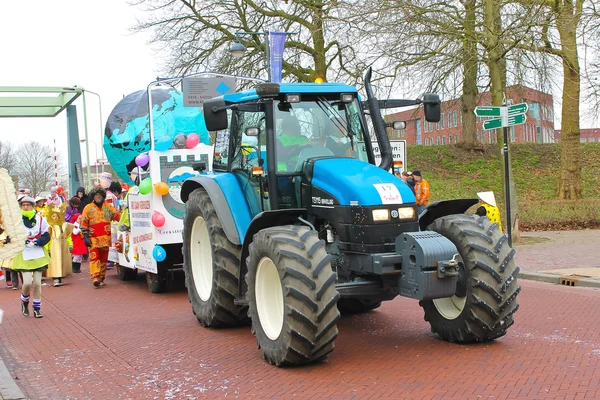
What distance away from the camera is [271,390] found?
601 cm

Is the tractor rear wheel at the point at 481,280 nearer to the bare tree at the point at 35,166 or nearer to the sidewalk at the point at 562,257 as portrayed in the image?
the sidewalk at the point at 562,257

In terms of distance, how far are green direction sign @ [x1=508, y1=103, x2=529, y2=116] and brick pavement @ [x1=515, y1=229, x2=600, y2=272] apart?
2.83m

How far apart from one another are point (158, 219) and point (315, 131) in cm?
467

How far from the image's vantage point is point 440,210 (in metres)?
7.69

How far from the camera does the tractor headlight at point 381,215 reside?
688 centimetres

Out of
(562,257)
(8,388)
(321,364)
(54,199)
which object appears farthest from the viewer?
(54,199)

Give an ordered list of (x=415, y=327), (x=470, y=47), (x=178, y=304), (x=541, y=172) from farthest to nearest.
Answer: (x=541, y=172)
(x=470, y=47)
(x=178, y=304)
(x=415, y=327)

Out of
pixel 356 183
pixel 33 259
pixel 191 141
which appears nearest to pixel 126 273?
pixel 191 141

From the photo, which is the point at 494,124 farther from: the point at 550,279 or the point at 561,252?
the point at 550,279

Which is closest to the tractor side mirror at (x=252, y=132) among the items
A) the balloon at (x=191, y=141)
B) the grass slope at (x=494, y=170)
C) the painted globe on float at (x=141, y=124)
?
the balloon at (x=191, y=141)

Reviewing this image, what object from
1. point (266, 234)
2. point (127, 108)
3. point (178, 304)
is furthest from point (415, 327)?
point (127, 108)

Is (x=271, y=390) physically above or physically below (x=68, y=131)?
below

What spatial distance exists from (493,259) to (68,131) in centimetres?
1956

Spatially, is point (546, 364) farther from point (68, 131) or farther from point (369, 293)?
point (68, 131)
